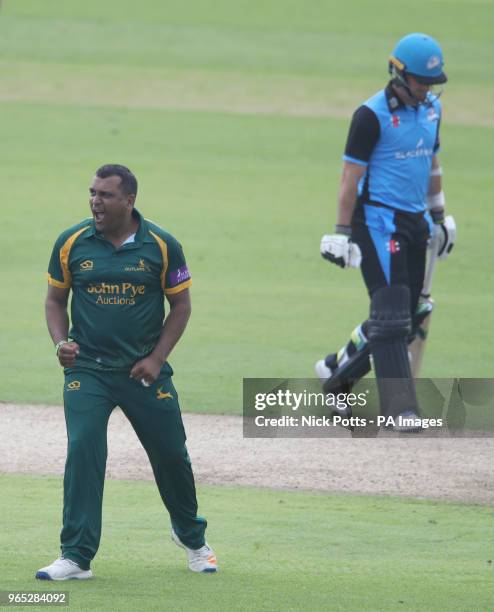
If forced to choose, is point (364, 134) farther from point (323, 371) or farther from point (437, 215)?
point (323, 371)

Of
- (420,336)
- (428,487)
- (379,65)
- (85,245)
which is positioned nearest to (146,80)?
(379,65)

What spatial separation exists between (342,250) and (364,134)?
78 cm

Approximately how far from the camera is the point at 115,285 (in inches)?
265

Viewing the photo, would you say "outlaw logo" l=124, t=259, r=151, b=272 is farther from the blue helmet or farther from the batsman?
the blue helmet

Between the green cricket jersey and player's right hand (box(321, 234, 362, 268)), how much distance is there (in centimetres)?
322

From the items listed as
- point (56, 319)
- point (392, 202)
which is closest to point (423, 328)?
point (392, 202)

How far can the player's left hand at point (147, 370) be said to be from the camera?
671 centimetres

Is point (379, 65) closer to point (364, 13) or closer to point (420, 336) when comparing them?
point (364, 13)

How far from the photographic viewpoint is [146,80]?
86.7 feet

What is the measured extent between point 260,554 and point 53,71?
20214 millimetres

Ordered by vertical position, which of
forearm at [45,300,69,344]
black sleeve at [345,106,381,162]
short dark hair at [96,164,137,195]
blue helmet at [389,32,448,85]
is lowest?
forearm at [45,300,69,344]

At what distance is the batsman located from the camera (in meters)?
9.94

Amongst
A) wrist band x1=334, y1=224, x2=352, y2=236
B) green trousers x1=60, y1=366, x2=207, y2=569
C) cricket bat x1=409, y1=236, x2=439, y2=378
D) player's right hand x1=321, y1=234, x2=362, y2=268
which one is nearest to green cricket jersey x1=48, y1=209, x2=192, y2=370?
green trousers x1=60, y1=366, x2=207, y2=569

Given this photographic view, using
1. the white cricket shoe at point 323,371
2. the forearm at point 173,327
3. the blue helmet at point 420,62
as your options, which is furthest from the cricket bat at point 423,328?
the forearm at point 173,327
